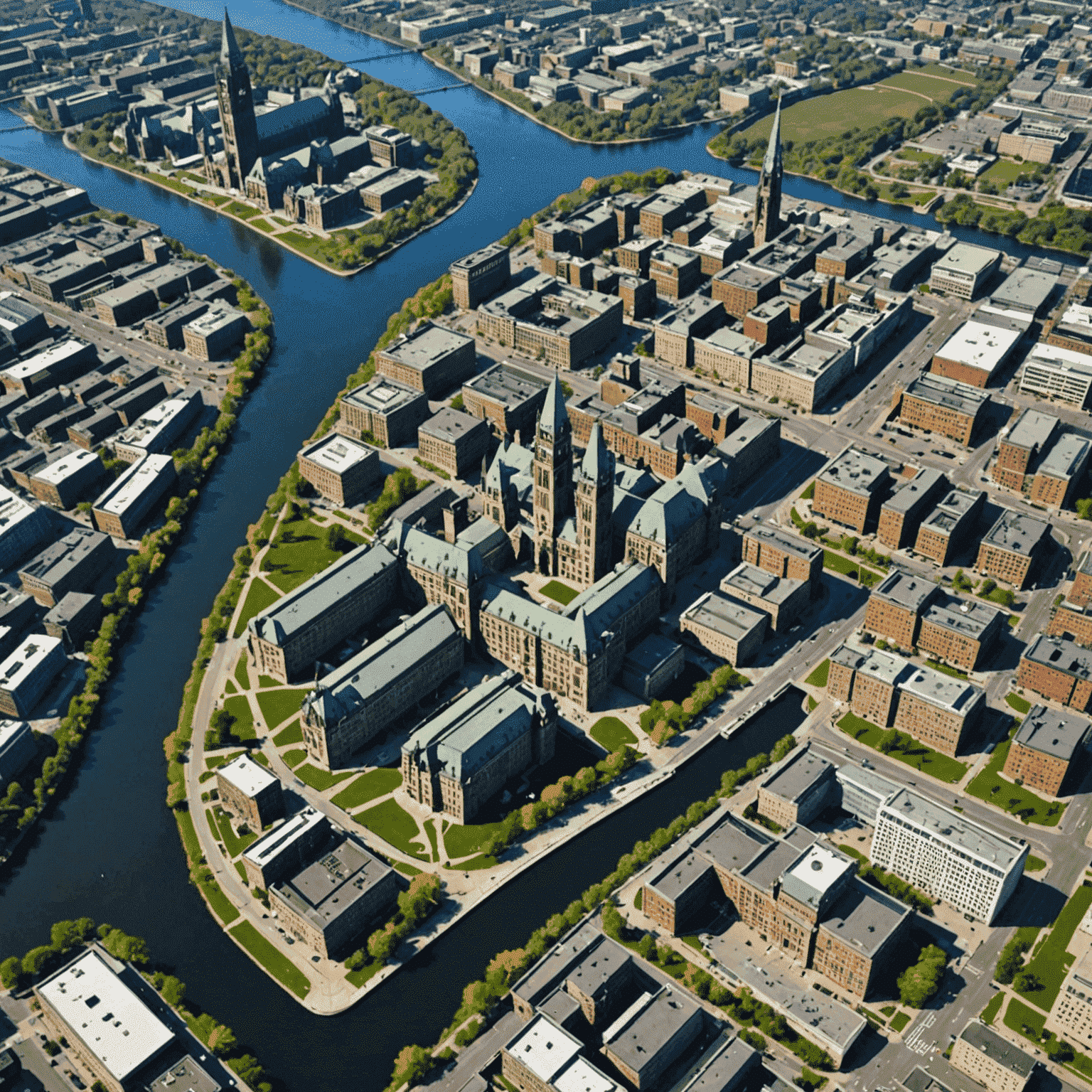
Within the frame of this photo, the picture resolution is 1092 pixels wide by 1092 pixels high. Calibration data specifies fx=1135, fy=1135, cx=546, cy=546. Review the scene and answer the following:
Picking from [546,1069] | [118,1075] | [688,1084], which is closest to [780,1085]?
[688,1084]

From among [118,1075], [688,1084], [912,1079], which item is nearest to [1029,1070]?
[912,1079]

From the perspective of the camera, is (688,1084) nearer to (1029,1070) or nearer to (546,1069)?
(546,1069)

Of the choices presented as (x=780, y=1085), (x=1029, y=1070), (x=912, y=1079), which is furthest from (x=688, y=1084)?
(x=1029, y=1070)

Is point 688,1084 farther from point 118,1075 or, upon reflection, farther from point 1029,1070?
point 118,1075

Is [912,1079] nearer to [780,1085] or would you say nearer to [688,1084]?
[780,1085]

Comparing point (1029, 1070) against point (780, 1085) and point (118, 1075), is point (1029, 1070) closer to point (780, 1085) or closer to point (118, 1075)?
point (780, 1085)

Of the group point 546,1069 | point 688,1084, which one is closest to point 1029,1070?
point 688,1084
